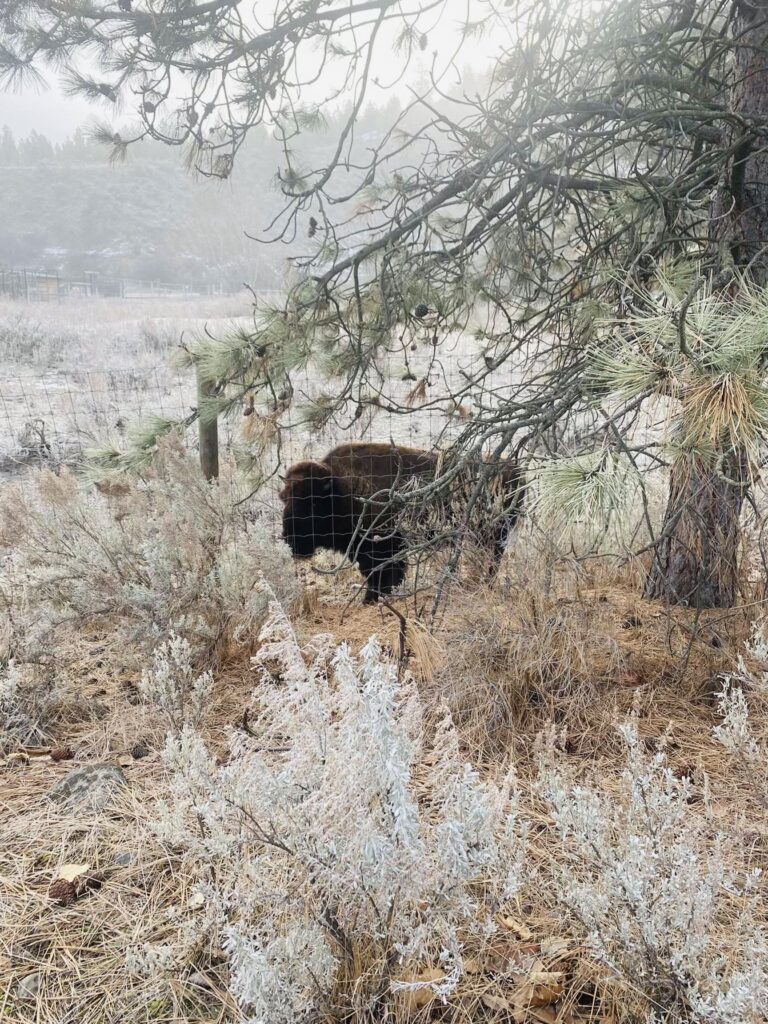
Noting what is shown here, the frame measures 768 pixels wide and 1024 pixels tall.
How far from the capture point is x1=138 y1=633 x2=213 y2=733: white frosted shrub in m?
2.79

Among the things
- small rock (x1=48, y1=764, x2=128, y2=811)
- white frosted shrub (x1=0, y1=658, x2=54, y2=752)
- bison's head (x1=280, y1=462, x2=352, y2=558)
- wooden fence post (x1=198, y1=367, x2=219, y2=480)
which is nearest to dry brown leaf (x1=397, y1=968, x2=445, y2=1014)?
small rock (x1=48, y1=764, x2=128, y2=811)

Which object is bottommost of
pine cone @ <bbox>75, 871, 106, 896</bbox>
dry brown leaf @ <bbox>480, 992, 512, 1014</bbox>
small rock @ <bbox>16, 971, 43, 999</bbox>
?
Result: small rock @ <bbox>16, 971, 43, 999</bbox>

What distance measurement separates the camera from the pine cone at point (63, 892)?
2.13 meters

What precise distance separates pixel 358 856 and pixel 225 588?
227cm

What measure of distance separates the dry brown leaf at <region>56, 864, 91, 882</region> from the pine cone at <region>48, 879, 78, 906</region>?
24 millimetres

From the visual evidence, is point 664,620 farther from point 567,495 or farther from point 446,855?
point 446,855

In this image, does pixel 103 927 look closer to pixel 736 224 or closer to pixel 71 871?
pixel 71 871

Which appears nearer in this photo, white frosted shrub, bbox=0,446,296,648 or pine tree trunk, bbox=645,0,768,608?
pine tree trunk, bbox=645,0,768,608

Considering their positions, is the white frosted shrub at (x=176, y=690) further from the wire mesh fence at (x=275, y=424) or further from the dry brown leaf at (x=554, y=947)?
the dry brown leaf at (x=554, y=947)

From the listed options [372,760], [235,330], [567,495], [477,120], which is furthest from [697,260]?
[372,760]

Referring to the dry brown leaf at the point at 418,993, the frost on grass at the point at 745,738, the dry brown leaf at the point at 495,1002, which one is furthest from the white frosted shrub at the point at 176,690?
the frost on grass at the point at 745,738

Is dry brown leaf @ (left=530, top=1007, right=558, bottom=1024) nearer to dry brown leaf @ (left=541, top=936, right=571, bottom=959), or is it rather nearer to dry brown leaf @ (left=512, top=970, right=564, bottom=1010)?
dry brown leaf @ (left=512, top=970, right=564, bottom=1010)

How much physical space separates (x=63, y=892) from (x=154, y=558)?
156 cm

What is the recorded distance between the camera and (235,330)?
12.9 ft
